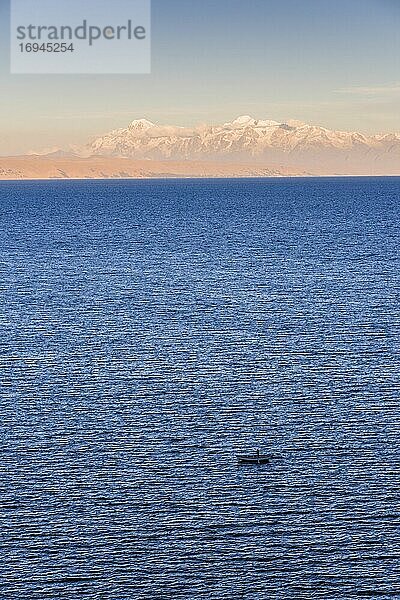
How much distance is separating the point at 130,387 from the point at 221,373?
756cm

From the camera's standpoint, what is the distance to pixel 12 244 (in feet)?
609

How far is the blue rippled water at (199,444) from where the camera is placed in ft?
147

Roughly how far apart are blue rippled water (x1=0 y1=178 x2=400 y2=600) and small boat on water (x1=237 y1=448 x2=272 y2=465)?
0.67m

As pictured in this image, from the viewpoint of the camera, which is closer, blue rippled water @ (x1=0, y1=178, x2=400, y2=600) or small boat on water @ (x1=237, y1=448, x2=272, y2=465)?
blue rippled water @ (x1=0, y1=178, x2=400, y2=600)

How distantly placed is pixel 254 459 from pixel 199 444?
13.6 ft

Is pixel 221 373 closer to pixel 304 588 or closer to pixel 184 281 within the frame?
pixel 304 588

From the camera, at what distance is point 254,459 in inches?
2249

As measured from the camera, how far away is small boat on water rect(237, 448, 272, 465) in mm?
57031

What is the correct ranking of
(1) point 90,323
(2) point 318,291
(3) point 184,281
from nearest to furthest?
1. (1) point 90,323
2. (2) point 318,291
3. (3) point 184,281

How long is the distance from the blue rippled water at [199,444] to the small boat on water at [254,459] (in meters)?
0.67

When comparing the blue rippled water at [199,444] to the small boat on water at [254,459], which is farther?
the small boat on water at [254,459]

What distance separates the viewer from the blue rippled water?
1767 inches

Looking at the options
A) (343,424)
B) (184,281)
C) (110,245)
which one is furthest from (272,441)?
(110,245)

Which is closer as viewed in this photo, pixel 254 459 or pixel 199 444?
pixel 254 459
